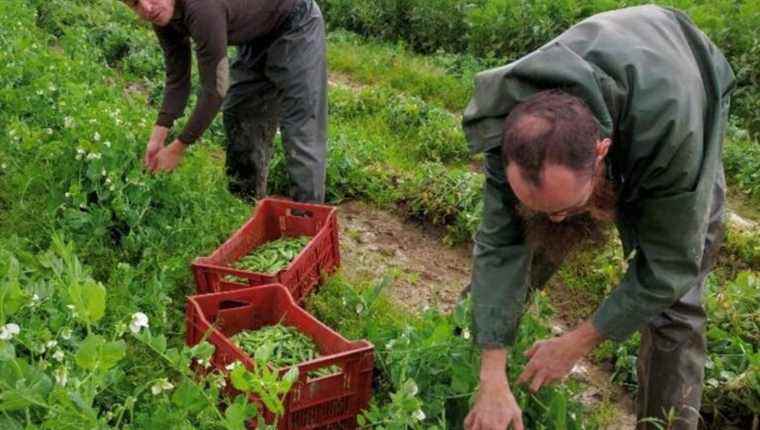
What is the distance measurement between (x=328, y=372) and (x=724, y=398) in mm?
1859

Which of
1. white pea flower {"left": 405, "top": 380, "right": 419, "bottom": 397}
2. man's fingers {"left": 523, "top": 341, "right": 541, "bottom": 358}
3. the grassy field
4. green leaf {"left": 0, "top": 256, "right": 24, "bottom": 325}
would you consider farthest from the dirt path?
green leaf {"left": 0, "top": 256, "right": 24, "bottom": 325}

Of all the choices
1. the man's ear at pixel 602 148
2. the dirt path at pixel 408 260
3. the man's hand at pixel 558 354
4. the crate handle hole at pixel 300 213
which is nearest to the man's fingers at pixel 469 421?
the man's hand at pixel 558 354

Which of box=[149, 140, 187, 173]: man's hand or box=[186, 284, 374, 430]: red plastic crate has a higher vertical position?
box=[149, 140, 187, 173]: man's hand

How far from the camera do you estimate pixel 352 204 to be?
20.5ft

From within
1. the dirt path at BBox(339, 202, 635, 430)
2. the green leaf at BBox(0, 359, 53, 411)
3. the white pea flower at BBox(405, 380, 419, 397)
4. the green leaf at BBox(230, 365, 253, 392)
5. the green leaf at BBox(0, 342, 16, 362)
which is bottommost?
the dirt path at BBox(339, 202, 635, 430)

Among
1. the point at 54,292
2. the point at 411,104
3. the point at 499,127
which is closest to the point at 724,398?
the point at 499,127

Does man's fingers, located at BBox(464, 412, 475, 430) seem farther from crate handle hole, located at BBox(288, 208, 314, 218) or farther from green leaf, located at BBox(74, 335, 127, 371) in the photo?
crate handle hole, located at BBox(288, 208, 314, 218)

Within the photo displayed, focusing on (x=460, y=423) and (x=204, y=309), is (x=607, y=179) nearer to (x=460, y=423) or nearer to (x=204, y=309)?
(x=460, y=423)

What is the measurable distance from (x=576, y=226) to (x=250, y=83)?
2825mm

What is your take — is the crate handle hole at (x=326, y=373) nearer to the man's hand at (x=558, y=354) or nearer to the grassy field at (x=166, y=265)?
the grassy field at (x=166, y=265)

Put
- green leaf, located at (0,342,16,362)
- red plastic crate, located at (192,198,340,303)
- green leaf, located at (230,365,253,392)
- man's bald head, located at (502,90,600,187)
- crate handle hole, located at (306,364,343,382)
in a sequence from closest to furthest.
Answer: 1. man's bald head, located at (502,90,600,187)
2. green leaf, located at (0,342,16,362)
3. green leaf, located at (230,365,253,392)
4. crate handle hole, located at (306,364,343,382)
5. red plastic crate, located at (192,198,340,303)

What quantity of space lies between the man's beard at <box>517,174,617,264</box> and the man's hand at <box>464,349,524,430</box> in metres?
0.42

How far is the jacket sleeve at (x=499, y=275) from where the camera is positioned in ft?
9.20

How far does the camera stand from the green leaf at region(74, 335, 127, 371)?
2.30 metres
